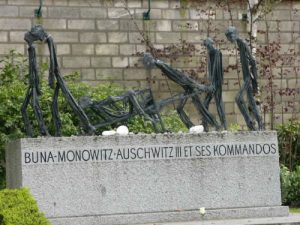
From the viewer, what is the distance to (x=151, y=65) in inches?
538

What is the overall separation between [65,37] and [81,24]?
503 millimetres

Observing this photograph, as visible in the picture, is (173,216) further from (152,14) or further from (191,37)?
(191,37)

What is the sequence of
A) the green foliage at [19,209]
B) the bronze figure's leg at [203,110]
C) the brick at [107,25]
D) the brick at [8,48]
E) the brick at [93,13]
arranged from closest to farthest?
the green foliage at [19,209] → the bronze figure's leg at [203,110] → the brick at [8,48] → the brick at [93,13] → the brick at [107,25]

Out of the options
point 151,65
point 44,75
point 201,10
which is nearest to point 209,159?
point 151,65

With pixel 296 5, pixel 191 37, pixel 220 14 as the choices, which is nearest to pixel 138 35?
pixel 191 37

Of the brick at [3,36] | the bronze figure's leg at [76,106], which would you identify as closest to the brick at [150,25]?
the brick at [3,36]

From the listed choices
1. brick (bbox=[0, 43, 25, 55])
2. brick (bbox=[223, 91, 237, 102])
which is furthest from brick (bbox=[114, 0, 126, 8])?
brick (bbox=[223, 91, 237, 102])

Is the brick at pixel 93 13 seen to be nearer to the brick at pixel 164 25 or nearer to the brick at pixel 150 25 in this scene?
the brick at pixel 150 25

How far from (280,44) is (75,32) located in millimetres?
5305

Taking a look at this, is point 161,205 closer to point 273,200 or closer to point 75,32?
point 273,200

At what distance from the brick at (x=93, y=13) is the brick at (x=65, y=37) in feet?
1.67

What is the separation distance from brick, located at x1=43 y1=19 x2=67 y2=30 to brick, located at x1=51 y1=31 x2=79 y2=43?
12cm

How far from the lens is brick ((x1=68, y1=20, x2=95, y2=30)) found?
69.6 ft

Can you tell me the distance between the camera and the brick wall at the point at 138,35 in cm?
2103
